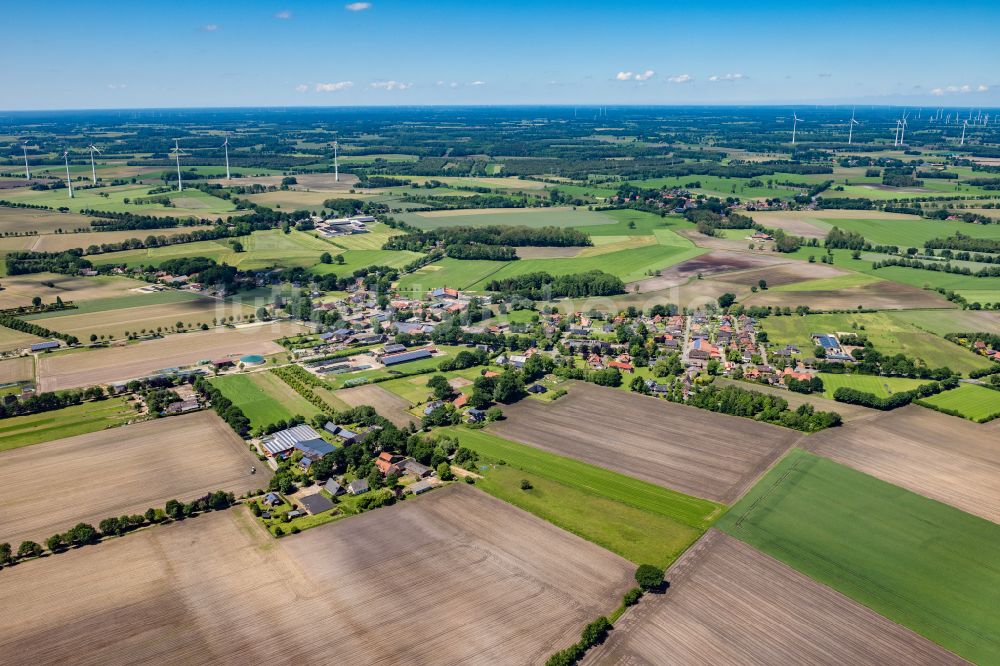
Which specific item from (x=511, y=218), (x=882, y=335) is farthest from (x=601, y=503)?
(x=511, y=218)

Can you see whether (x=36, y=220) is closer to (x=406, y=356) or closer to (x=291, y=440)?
(x=406, y=356)

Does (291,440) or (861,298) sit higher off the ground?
(861,298)

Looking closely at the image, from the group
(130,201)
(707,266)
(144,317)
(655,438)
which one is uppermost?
(130,201)

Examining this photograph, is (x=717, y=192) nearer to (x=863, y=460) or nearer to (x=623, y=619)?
(x=863, y=460)

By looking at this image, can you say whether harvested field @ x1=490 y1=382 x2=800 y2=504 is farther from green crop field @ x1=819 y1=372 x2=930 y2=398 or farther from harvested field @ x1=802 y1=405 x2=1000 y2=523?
green crop field @ x1=819 y1=372 x2=930 y2=398

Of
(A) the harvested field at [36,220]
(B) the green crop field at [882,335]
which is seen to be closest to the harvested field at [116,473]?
(B) the green crop field at [882,335]

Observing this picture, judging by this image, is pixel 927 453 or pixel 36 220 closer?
pixel 927 453

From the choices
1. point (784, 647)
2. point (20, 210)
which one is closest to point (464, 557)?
point (784, 647)

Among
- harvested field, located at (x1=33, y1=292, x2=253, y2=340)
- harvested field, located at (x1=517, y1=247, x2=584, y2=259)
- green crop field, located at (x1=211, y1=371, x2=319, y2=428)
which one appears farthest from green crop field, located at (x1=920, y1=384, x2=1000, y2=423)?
harvested field, located at (x1=33, y1=292, x2=253, y2=340)
